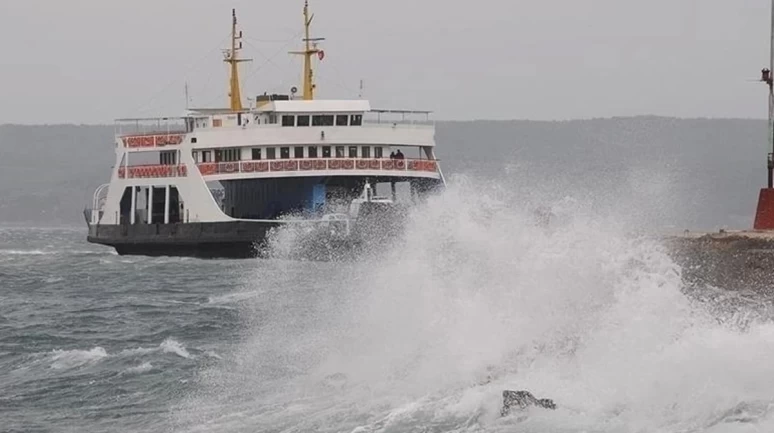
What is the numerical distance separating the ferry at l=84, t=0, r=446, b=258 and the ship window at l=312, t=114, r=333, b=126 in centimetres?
4

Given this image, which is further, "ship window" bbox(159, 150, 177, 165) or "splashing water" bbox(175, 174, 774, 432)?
"ship window" bbox(159, 150, 177, 165)

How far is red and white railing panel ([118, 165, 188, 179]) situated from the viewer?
60.9 metres

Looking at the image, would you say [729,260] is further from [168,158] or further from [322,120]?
[168,158]

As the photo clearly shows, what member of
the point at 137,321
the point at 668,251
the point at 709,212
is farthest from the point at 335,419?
the point at 709,212

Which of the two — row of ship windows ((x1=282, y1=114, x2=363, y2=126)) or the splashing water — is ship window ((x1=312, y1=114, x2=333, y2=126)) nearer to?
row of ship windows ((x1=282, y1=114, x2=363, y2=126))

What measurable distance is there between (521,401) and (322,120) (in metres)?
41.5

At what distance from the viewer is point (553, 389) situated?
1938cm

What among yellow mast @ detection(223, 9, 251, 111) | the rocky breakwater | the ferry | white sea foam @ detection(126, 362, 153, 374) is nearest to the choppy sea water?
white sea foam @ detection(126, 362, 153, 374)

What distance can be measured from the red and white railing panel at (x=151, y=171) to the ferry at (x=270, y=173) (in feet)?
0.21

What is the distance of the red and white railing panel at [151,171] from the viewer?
60.9m

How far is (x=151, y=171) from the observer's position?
62406 millimetres

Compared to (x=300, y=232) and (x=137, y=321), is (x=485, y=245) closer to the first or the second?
(x=137, y=321)

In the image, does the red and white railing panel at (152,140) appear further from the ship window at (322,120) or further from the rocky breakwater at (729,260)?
the rocky breakwater at (729,260)

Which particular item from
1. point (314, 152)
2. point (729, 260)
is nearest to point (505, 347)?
point (729, 260)
